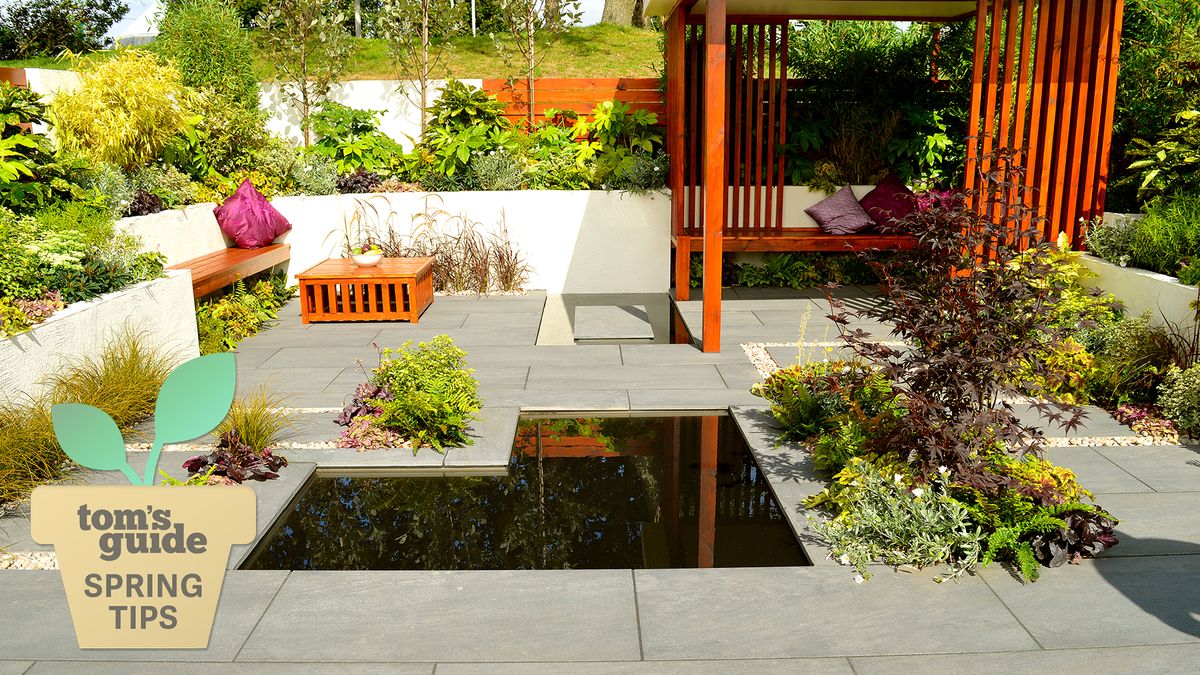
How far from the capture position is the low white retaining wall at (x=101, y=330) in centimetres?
422

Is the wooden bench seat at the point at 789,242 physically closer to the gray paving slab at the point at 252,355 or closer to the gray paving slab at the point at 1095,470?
the gray paving slab at the point at 252,355

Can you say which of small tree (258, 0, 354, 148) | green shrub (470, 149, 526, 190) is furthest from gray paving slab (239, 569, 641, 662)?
small tree (258, 0, 354, 148)

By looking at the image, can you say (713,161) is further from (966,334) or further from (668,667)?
(668,667)

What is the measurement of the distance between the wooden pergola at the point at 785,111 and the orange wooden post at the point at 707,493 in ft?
4.20

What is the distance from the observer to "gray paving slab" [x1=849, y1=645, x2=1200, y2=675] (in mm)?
2551

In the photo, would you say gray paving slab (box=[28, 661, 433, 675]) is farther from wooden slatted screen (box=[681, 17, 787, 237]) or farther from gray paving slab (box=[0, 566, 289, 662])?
wooden slatted screen (box=[681, 17, 787, 237])

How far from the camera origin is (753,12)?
8281 mm

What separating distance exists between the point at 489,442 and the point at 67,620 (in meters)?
2.02

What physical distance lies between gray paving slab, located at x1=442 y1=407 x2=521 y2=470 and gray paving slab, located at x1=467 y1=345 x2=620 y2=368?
1.08 metres

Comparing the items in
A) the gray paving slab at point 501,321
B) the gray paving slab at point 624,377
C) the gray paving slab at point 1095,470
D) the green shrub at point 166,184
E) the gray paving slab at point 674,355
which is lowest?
the gray paving slab at point 1095,470

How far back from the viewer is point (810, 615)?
9.41 ft

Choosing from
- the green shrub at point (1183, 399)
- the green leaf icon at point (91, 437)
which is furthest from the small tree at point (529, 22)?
the green leaf icon at point (91, 437)

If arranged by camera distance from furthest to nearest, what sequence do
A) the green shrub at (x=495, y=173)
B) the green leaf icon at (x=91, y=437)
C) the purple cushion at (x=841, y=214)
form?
the green shrub at (x=495, y=173) → the purple cushion at (x=841, y=214) → the green leaf icon at (x=91, y=437)

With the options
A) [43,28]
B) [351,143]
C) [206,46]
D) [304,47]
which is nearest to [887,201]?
[351,143]
